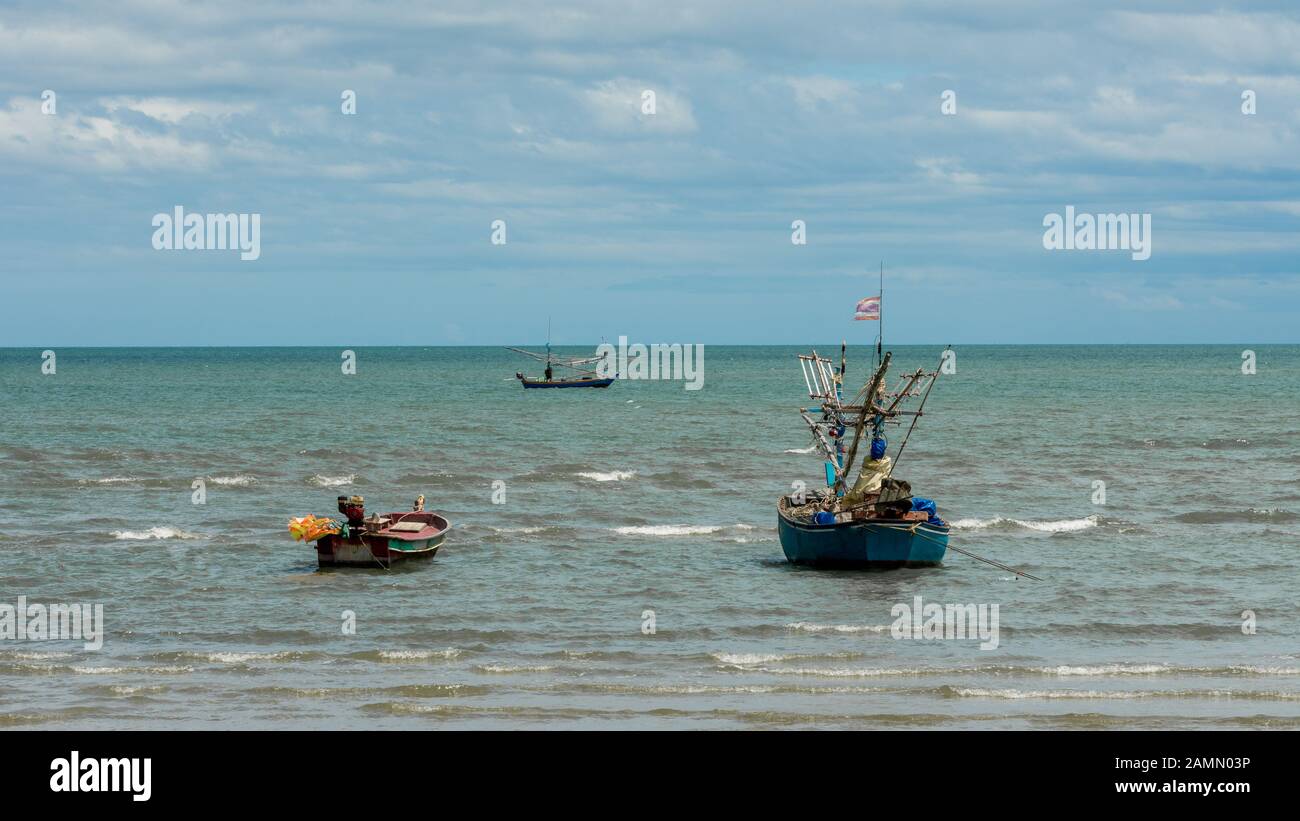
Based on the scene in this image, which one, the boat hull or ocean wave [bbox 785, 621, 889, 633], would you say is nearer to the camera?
ocean wave [bbox 785, 621, 889, 633]

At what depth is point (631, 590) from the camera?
1442 inches

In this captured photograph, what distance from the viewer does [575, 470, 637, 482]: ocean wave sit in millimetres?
63719

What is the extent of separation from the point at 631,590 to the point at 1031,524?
58.8 ft

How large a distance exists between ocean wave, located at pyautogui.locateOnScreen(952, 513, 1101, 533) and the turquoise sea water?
32 cm

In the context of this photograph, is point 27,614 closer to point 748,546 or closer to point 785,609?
point 785,609

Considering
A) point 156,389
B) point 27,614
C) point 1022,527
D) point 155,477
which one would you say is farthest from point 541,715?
point 156,389

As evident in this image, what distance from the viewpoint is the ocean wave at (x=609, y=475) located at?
63.7 metres

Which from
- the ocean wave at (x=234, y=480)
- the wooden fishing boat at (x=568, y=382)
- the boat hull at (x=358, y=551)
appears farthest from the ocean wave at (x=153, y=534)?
the wooden fishing boat at (x=568, y=382)

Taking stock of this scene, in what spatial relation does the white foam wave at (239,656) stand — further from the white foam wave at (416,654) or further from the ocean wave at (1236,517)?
the ocean wave at (1236,517)

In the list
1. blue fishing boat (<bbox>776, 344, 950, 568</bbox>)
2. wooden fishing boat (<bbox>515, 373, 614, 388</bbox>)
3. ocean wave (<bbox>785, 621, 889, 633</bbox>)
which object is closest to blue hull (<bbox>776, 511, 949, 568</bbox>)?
blue fishing boat (<bbox>776, 344, 950, 568</bbox>)

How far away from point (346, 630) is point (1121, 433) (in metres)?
68.4

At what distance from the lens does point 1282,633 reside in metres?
30.6

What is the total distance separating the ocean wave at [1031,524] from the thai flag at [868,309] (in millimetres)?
10767

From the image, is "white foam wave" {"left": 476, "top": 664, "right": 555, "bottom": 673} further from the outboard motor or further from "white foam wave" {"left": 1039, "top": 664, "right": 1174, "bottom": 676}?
the outboard motor
